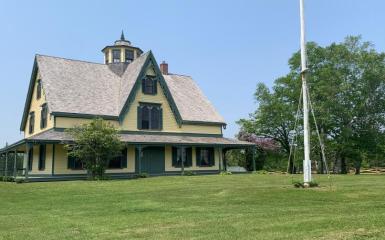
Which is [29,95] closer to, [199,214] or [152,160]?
[152,160]

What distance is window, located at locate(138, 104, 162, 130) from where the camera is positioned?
33263 millimetres

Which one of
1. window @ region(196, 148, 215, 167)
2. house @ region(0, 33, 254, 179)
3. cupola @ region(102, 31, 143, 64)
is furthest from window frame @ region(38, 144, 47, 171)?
window @ region(196, 148, 215, 167)

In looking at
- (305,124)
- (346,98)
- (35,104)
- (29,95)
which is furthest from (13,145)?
(346,98)

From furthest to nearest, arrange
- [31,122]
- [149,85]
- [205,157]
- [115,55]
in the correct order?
[115,55] → [205,157] → [31,122] → [149,85]

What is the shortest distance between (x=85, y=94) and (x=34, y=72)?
5.38 meters

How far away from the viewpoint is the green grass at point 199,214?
8594 millimetres

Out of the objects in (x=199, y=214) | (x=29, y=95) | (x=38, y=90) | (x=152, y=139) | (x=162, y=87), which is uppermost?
(x=162, y=87)

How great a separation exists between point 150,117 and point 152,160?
3313 millimetres

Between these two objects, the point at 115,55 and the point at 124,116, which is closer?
the point at 124,116

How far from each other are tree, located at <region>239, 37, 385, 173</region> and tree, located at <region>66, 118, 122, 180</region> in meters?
21.3

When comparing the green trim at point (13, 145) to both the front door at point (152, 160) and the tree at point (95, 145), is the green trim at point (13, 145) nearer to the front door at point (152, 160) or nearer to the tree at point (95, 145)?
the tree at point (95, 145)

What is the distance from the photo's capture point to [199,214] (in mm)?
11258

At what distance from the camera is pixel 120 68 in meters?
37.2

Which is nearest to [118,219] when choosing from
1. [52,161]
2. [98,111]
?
[52,161]
